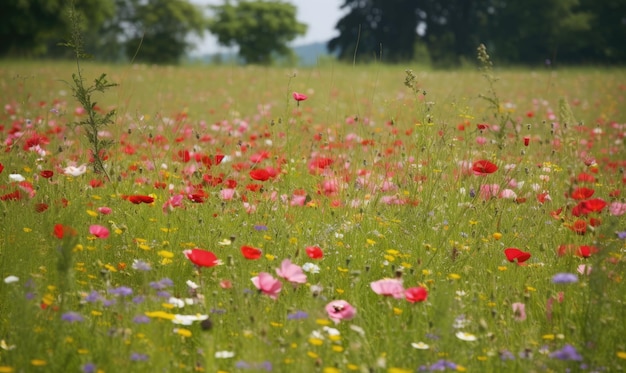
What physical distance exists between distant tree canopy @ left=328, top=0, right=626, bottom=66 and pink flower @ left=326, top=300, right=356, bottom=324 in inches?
1147

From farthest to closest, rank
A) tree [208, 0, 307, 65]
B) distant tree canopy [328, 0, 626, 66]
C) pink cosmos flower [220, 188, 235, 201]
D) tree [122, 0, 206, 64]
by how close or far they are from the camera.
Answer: tree [208, 0, 307, 65]
tree [122, 0, 206, 64]
distant tree canopy [328, 0, 626, 66]
pink cosmos flower [220, 188, 235, 201]

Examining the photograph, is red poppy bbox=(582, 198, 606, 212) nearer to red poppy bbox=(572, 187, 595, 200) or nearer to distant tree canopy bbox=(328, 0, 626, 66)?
red poppy bbox=(572, 187, 595, 200)

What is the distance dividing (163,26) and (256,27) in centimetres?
720

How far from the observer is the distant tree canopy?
103 feet

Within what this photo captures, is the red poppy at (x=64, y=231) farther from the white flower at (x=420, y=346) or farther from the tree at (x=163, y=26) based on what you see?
the tree at (x=163, y=26)

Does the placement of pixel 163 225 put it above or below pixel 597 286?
below

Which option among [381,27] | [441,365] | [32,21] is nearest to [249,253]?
[441,365]

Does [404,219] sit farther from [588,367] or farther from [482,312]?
[588,367]

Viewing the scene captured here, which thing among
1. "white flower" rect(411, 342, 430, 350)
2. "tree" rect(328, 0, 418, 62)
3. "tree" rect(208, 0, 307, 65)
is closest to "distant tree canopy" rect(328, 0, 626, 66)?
"tree" rect(328, 0, 418, 62)

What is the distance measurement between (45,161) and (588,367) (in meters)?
3.18

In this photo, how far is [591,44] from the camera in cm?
3203

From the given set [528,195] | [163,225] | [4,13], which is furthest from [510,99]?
[4,13]

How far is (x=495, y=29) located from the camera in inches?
1403

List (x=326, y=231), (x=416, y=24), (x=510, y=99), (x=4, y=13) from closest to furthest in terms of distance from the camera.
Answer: (x=326, y=231) → (x=510, y=99) → (x=4, y=13) → (x=416, y=24)
